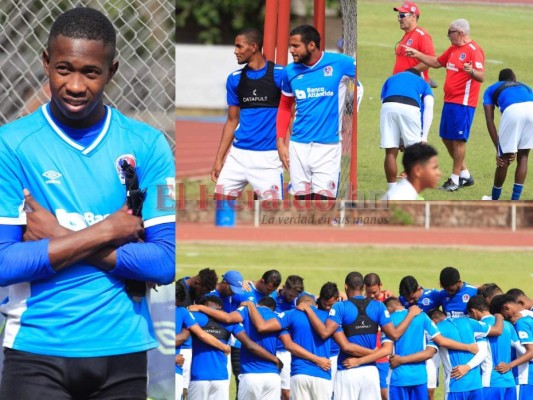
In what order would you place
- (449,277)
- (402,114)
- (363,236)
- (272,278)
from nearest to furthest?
(402,114) → (449,277) → (272,278) → (363,236)

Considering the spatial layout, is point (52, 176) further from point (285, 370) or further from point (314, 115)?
point (285, 370)

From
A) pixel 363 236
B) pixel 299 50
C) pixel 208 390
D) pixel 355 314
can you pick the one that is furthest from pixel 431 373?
pixel 363 236

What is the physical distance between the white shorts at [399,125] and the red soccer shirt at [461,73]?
277 millimetres

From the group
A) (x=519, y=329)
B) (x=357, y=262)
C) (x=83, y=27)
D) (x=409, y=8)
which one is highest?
(x=409, y=8)

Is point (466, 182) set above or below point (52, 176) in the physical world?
above

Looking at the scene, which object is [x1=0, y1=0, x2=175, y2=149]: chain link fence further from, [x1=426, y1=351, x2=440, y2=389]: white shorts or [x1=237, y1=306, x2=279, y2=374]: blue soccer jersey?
[x1=426, y1=351, x2=440, y2=389]: white shorts

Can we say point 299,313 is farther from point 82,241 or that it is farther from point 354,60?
point 82,241

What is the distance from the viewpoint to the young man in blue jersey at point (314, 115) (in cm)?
588

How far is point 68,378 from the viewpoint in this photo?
7.36 ft

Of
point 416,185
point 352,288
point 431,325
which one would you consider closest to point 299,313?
point 352,288

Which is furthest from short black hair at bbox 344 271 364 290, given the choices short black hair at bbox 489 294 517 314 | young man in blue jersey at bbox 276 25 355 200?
short black hair at bbox 489 294 517 314

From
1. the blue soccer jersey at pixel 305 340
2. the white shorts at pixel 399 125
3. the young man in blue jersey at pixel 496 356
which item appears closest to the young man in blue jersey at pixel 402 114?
the white shorts at pixel 399 125

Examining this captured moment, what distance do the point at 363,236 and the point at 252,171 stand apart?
13.5 m

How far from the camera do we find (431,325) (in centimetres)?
664
